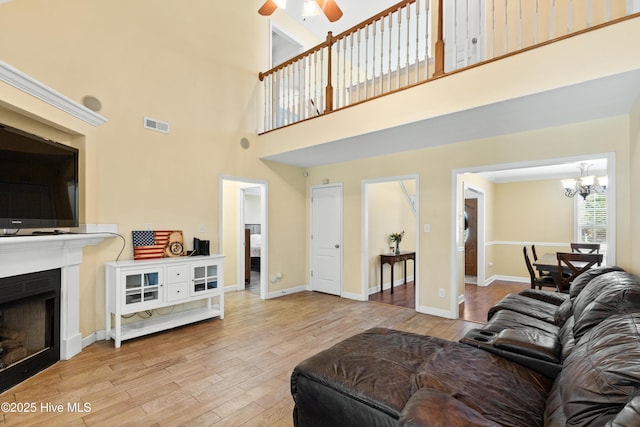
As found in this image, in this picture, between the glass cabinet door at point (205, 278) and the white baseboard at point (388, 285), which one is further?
the white baseboard at point (388, 285)

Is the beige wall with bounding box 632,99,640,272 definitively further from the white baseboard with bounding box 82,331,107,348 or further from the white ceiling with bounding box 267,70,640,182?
the white baseboard with bounding box 82,331,107,348

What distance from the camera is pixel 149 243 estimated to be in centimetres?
373

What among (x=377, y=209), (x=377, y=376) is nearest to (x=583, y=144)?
(x=377, y=209)

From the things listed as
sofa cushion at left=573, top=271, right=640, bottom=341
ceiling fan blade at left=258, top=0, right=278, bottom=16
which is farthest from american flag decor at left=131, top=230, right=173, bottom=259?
sofa cushion at left=573, top=271, right=640, bottom=341

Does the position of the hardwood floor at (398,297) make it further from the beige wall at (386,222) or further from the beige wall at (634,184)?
the beige wall at (634,184)

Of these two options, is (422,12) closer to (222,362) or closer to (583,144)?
(583,144)

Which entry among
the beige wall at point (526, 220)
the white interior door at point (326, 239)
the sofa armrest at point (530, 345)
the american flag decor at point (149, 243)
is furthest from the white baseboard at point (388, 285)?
the sofa armrest at point (530, 345)

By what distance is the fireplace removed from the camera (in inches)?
94.6

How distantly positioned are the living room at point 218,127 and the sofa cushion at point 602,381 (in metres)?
2.12

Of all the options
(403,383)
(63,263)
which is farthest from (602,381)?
(63,263)

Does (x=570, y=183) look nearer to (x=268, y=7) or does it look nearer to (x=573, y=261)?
(x=573, y=261)

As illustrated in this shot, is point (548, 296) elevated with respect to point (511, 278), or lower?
elevated

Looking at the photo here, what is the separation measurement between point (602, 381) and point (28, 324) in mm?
3931

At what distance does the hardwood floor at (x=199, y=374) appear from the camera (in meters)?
2.07
